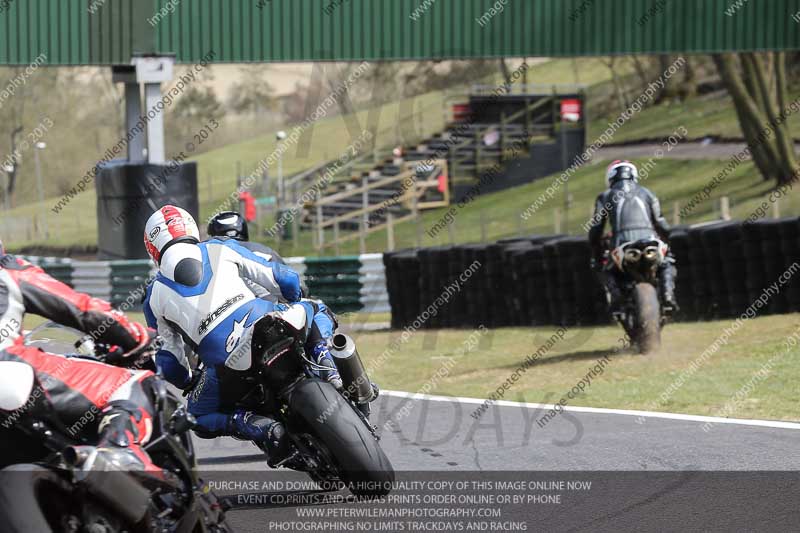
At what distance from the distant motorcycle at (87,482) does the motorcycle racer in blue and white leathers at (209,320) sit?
120 centimetres

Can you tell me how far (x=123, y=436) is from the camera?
4770 millimetres

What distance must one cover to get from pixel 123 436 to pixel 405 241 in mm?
30940

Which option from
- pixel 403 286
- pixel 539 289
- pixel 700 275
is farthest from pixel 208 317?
pixel 403 286

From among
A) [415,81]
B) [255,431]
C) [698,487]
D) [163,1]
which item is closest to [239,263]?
[255,431]

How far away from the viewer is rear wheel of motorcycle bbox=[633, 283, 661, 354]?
1166cm

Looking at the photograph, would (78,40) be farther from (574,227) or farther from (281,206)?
(281,206)

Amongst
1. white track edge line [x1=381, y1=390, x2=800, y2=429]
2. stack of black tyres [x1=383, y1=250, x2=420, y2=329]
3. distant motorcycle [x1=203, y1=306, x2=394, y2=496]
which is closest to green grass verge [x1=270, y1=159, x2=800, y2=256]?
stack of black tyres [x1=383, y1=250, x2=420, y2=329]

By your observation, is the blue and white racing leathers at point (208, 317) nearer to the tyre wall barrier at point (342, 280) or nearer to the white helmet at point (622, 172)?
the white helmet at point (622, 172)

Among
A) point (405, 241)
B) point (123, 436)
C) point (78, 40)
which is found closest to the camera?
point (123, 436)

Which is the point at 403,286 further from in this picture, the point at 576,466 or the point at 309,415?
the point at 309,415

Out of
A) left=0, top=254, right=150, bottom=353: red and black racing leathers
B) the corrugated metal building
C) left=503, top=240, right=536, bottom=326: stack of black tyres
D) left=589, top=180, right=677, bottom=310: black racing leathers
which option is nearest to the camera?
left=0, top=254, right=150, bottom=353: red and black racing leathers

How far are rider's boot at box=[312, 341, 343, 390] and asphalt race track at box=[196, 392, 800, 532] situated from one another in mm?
632

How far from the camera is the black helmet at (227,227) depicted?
23.5 ft

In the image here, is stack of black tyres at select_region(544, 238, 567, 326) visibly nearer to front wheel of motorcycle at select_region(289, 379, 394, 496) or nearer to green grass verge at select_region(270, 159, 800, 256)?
front wheel of motorcycle at select_region(289, 379, 394, 496)
